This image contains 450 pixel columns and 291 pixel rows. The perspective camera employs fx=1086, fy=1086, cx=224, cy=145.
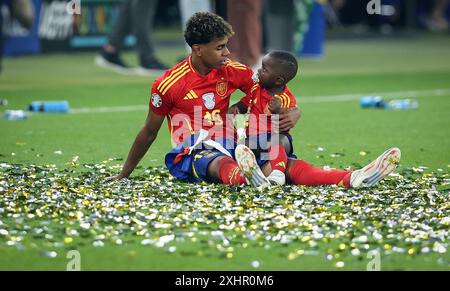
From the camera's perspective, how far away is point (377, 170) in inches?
287

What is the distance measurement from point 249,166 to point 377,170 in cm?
87

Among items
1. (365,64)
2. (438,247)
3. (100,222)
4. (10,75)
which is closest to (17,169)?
(100,222)

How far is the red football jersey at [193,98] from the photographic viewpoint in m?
7.78

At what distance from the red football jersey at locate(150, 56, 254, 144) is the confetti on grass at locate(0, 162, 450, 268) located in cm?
44

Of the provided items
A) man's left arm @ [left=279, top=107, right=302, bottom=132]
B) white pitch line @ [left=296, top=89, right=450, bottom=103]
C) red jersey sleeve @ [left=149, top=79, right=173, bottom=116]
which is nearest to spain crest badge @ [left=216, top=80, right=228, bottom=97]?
red jersey sleeve @ [left=149, top=79, right=173, bottom=116]

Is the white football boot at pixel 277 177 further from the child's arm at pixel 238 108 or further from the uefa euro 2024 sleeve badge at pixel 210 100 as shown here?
the uefa euro 2024 sleeve badge at pixel 210 100

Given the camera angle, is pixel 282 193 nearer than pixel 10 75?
Yes

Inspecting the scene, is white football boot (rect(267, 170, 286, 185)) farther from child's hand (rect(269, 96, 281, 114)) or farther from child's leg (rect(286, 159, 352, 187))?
child's hand (rect(269, 96, 281, 114))

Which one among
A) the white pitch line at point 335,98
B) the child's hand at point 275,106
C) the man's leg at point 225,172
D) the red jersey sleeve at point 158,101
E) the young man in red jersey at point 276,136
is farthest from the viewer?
the white pitch line at point 335,98

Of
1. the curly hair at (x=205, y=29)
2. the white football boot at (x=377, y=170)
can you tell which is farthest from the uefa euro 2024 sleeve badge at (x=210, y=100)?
the white football boot at (x=377, y=170)

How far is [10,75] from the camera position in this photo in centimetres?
1650

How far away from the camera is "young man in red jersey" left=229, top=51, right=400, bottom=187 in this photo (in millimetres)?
7516
